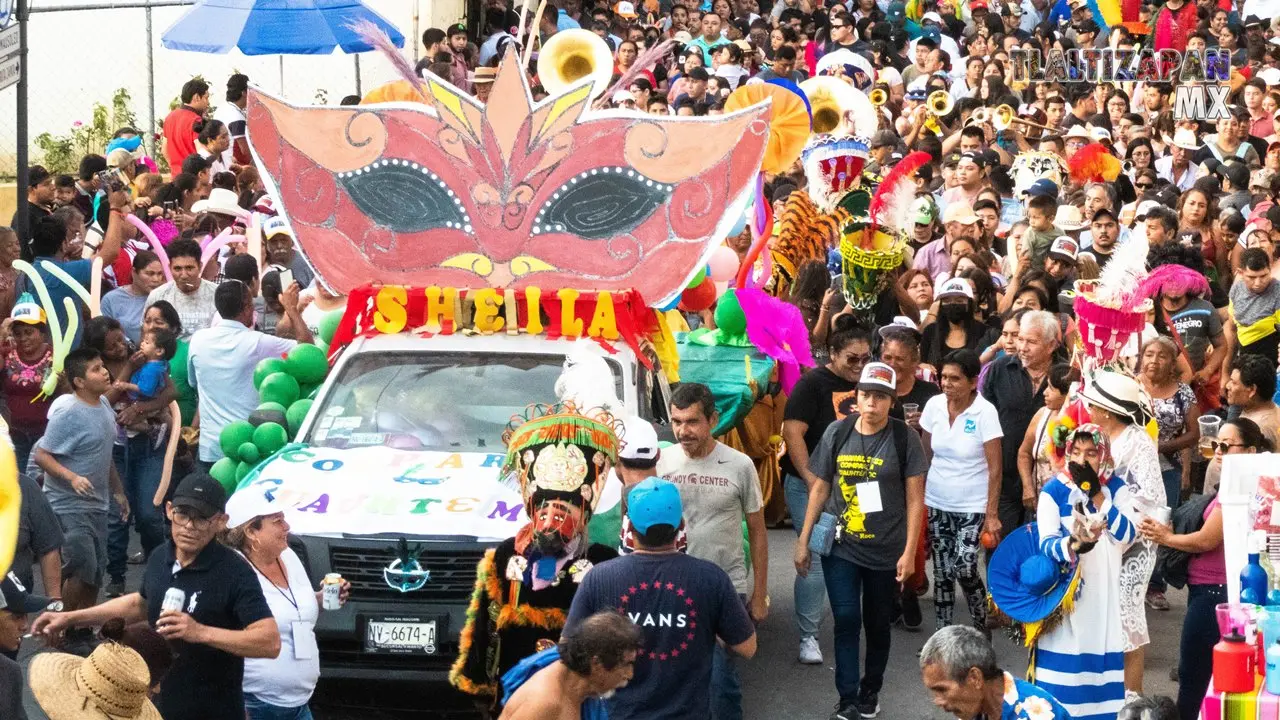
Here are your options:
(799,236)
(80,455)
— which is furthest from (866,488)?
(799,236)

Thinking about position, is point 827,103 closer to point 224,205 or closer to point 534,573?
point 224,205

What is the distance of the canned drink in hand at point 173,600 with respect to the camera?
6559 mm

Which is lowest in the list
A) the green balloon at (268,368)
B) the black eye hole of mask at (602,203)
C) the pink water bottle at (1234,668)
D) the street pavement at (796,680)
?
the street pavement at (796,680)

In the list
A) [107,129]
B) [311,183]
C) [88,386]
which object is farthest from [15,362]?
[107,129]

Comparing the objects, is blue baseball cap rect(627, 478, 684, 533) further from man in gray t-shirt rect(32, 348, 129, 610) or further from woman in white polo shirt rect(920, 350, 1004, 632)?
man in gray t-shirt rect(32, 348, 129, 610)

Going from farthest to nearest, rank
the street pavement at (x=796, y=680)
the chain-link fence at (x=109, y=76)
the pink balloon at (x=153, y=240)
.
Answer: the chain-link fence at (x=109, y=76)
the pink balloon at (x=153, y=240)
the street pavement at (x=796, y=680)

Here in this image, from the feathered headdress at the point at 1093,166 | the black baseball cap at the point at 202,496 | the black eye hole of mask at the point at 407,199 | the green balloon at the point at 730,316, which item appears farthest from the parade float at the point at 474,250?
the feathered headdress at the point at 1093,166

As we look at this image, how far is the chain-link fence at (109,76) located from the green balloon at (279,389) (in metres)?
11.1

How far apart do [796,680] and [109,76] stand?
1433cm

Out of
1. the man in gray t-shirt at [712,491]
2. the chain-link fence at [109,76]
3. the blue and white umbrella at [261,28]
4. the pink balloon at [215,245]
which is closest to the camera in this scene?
the man in gray t-shirt at [712,491]

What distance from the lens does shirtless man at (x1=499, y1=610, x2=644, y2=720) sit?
5.91 m

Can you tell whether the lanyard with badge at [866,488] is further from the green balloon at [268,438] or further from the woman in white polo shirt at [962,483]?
the green balloon at [268,438]

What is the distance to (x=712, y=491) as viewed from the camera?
8.66 meters

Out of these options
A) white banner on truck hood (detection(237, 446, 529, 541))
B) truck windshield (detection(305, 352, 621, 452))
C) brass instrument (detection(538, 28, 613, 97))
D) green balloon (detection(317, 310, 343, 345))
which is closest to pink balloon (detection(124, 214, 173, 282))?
green balloon (detection(317, 310, 343, 345))
